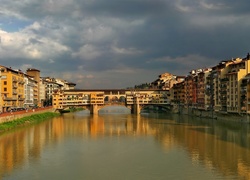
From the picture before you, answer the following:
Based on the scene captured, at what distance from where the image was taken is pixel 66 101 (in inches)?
2840

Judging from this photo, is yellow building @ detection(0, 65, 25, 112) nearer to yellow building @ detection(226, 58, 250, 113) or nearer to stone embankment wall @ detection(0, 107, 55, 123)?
stone embankment wall @ detection(0, 107, 55, 123)

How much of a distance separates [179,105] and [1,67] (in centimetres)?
3680

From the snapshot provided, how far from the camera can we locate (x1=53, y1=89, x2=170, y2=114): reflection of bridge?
7156 centimetres

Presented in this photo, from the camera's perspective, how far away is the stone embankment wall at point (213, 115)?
42.0 meters

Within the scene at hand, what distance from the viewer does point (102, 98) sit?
240 ft

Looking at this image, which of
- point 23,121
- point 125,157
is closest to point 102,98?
point 23,121

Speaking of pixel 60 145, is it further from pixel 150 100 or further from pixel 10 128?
pixel 150 100

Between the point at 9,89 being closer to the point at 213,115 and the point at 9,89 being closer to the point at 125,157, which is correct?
the point at 213,115

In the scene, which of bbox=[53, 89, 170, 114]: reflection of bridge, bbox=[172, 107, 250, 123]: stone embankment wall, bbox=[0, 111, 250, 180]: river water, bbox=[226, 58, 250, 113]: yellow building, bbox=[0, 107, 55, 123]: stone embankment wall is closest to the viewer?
bbox=[0, 111, 250, 180]: river water

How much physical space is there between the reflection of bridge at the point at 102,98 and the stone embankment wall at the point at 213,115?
15.0 feet

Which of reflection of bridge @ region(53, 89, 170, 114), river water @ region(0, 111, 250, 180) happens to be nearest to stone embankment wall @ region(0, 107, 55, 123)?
river water @ region(0, 111, 250, 180)

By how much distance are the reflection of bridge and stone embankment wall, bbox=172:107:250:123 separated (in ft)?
15.0

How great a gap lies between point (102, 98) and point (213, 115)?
26.9 m

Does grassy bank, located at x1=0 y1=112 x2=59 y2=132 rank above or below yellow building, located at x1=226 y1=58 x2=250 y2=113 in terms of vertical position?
below
